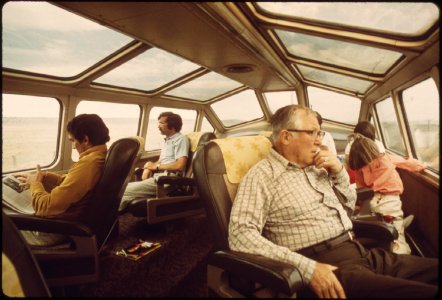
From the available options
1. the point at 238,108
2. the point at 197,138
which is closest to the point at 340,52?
the point at 197,138

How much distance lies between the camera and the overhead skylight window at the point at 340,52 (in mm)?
2995

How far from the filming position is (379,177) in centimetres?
293

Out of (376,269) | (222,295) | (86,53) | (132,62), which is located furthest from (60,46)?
(376,269)

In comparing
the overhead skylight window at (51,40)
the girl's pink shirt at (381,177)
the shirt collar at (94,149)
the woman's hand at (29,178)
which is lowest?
the girl's pink shirt at (381,177)

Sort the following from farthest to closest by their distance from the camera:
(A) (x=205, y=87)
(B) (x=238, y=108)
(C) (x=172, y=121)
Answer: (B) (x=238, y=108), (A) (x=205, y=87), (C) (x=172, y=121)

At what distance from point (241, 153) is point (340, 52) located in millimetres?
2283

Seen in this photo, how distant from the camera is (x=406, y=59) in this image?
2.63 meters

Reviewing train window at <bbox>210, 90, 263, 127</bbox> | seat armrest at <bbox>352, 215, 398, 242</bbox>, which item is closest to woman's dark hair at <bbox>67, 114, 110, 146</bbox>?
seat armrest at <bbox>352, 215, 398, 242</bbox>

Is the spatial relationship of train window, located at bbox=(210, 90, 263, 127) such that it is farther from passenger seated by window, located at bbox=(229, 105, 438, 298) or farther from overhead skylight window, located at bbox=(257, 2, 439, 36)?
passenger seated by window, located at bbox=(229, 105, 438, 298)

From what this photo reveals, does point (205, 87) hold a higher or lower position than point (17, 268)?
higher

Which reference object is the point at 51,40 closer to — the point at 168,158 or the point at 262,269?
the point at 168,158

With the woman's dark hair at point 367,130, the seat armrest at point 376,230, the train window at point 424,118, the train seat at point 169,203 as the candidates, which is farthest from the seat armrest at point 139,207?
the train window at point 424,118

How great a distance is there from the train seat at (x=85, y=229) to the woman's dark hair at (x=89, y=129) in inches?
10.0

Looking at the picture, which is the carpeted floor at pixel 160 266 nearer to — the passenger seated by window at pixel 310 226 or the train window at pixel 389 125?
the passenger seated by window at pixel 310 226
